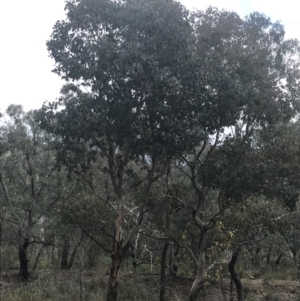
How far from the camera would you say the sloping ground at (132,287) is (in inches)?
706

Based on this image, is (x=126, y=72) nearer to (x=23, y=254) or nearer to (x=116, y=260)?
(x=116, y=260)

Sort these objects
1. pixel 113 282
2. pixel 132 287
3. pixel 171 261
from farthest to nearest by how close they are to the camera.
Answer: pixel 171 261 → pixel 132 287 → pixel 113 282

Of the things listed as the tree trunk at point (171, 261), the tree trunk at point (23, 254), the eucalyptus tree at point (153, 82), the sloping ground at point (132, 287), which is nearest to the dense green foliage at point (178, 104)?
the eucalyptus tree at point (153, 82)

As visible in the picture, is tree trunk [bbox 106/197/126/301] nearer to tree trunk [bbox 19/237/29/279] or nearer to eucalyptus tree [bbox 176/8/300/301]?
eucalyptus tree [bbox 176/8/300/301]

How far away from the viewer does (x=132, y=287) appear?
20.8 m

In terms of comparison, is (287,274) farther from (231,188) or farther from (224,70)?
(224,70)

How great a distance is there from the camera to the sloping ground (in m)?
17.9

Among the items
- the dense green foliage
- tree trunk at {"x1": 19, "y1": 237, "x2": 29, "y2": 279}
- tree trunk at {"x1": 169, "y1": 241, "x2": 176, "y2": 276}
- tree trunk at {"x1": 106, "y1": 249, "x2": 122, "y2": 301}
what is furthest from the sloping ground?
tree trunk at {"x1": 106, "y1": 249, "x2": 122, "y2": 301}

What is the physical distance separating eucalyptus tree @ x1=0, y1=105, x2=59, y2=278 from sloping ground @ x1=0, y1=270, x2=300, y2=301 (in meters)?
2.95

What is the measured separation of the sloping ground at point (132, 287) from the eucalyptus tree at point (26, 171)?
295 cm

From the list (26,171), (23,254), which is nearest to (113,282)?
(26,171)

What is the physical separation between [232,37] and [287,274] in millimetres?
19560

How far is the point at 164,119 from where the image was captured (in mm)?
10867

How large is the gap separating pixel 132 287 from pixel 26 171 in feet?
26.0
